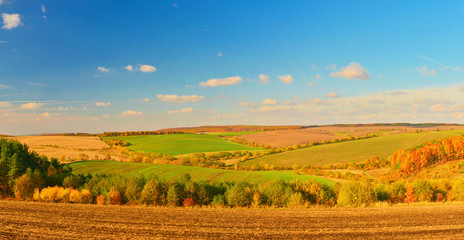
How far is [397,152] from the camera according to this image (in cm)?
7244

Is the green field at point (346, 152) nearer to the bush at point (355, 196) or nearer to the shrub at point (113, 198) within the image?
the bush at point (355, 196)

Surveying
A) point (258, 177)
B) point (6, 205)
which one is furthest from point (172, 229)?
point (258, 177)

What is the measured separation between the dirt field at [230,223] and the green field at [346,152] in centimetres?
5065

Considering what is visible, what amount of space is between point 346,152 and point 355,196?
57.0 meters

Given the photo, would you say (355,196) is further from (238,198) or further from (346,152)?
(346,152)

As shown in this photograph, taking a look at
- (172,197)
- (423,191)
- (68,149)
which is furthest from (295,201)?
(68,149)

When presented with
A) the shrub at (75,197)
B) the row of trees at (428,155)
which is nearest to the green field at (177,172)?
the shrub at (75,197)

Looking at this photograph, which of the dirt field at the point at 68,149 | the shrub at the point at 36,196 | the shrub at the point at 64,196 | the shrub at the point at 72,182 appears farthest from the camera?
the dirt field at the point at 68,149

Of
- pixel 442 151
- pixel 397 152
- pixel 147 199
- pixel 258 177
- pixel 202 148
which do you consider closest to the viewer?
pixel 147 199

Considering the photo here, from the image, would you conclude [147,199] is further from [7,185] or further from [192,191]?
[7,185]

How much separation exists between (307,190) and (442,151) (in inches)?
2033

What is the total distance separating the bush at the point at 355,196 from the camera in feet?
95.4

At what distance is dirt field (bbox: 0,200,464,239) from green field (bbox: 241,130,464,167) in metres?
50.6

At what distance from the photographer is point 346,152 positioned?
8225 cm
